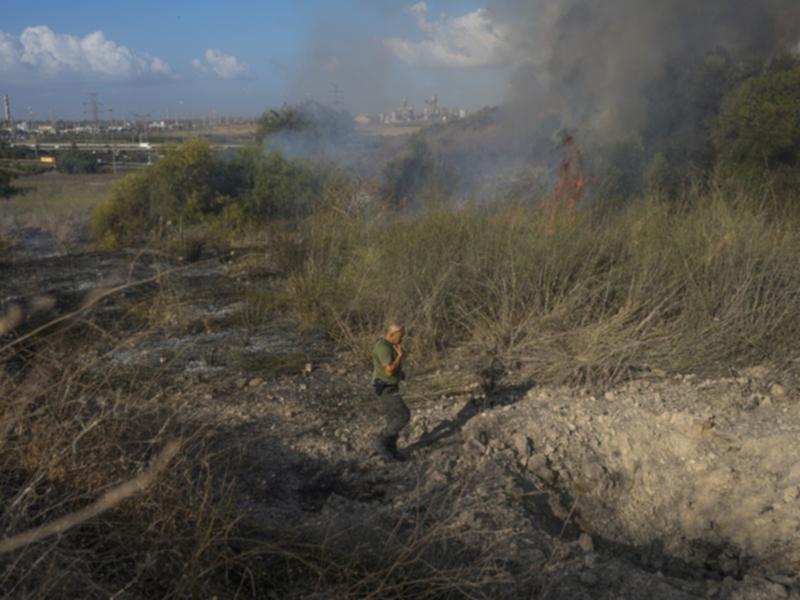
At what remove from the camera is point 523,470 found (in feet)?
14.0

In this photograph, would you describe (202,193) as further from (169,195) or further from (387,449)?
(387,449)

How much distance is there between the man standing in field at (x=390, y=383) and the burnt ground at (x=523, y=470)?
0.15 m

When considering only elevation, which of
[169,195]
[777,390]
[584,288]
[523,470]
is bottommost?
[523,470]

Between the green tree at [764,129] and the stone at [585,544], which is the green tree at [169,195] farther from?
the stone at [585,544]

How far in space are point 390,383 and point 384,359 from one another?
0.54 feet

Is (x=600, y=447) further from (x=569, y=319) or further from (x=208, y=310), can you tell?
(x=208, y=310)

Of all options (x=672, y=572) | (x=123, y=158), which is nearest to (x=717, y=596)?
(x=672, y=572)

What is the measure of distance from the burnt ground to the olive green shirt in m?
0.51

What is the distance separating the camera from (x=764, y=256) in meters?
5.83

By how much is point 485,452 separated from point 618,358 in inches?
56.6

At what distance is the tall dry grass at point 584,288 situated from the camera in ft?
17.5

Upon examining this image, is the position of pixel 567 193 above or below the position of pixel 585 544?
above

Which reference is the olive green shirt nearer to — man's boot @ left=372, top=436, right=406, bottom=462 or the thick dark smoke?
man's boot @ left=372, top=436, right=406, bottom=462

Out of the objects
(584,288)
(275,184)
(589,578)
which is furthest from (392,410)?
(275,184)
